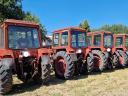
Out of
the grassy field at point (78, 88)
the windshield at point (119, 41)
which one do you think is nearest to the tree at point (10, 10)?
the windshield at point (119, 41)

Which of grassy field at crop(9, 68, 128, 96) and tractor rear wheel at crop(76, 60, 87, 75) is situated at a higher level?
tractor rear wheel at crop(76, 60, 87, 75)

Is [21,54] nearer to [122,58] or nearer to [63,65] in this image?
[63,65]

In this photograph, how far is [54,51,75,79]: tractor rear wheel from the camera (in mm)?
13781

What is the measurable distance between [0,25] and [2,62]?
Result: 5.36 feet

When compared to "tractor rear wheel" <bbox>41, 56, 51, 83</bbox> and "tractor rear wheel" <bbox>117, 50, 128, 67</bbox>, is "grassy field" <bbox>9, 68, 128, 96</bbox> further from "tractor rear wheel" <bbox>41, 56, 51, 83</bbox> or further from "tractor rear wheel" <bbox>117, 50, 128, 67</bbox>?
"tractor rear wheel" <bbox>117, 50, 128, 67</bbox>

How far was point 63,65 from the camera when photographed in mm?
14266

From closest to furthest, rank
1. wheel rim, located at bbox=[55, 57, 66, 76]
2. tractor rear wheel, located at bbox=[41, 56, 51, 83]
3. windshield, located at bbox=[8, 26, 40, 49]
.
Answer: windshield, located at bbox=[8, 26, 40, 49]
tractor rear wheel, located at bbox=[41, 56, 51, 83]
wheel rim, located at bbox=[55, 57, 66, 76]

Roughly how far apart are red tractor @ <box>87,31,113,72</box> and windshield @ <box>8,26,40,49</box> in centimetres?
480

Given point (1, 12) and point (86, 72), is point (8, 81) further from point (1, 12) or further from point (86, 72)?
point (1, 12)

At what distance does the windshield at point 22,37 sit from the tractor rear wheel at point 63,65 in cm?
201

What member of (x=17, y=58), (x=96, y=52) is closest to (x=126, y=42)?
(x=96, y=52)

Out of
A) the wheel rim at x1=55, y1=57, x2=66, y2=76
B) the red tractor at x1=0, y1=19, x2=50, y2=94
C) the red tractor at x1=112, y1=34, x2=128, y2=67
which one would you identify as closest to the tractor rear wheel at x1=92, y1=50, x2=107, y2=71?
the red tractor at x1=112, y1=34, x2=128, y2=67

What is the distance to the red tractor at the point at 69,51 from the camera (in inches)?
549

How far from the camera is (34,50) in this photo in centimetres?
1204
